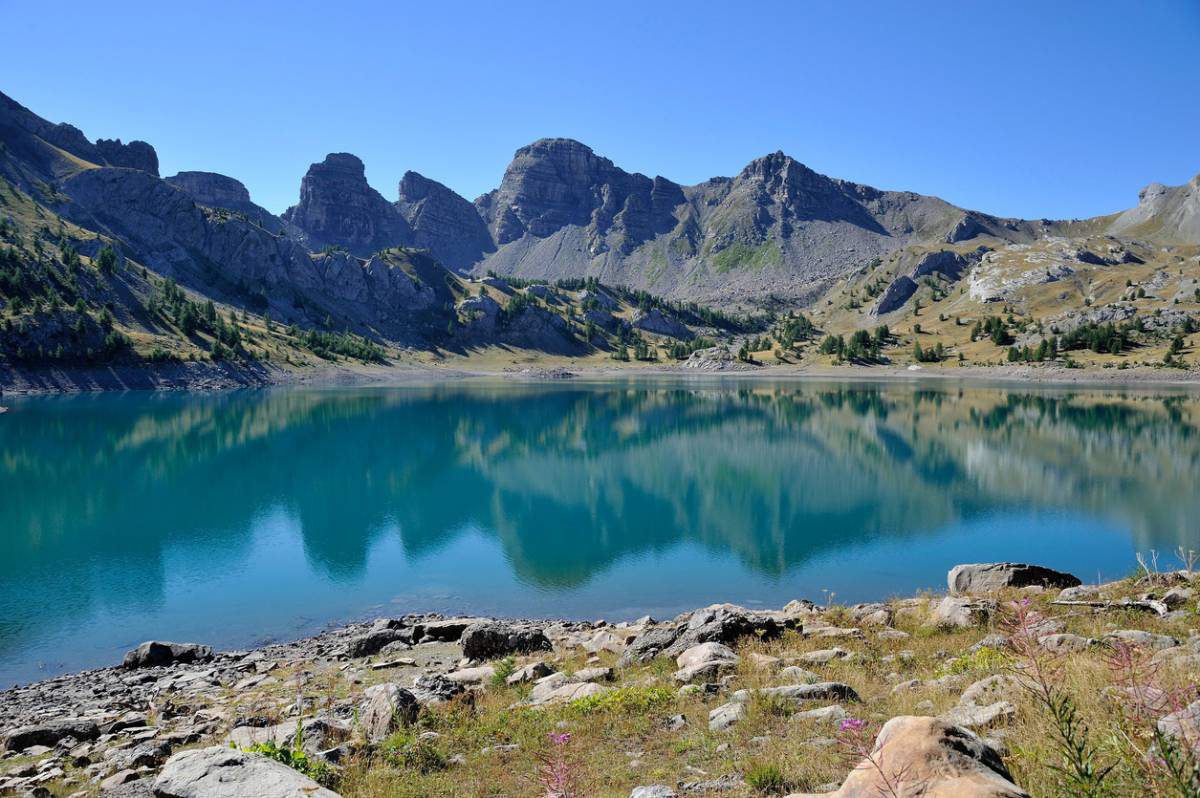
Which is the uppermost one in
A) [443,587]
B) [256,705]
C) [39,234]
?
[39,234]

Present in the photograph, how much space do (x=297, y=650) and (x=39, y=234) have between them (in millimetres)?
185780

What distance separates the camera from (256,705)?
13875 mm

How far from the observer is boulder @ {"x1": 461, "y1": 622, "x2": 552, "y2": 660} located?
1642cm

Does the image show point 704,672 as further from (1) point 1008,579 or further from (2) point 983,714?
(1) point 1008,579

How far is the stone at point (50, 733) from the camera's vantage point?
40.4 feet

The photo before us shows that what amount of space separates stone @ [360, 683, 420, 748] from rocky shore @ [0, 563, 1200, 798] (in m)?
0.05

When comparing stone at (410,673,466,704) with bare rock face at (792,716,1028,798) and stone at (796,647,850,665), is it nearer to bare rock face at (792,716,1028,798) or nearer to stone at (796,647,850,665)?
stone at (796,647,850,665)

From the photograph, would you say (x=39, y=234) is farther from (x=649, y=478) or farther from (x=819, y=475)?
(x=819, y=475)

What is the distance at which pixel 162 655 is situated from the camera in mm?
19125

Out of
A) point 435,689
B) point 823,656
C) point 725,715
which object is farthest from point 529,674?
point 823,656

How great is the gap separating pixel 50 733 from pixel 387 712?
7239 mm

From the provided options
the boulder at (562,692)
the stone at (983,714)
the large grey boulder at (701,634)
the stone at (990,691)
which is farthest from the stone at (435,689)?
the stone at (990,691)

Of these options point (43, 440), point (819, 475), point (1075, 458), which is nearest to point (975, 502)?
point (819, 475)

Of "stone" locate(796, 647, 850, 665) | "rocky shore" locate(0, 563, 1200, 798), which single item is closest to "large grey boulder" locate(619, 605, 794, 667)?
"rocky shore" locate(0, 563, 1200, 798)
